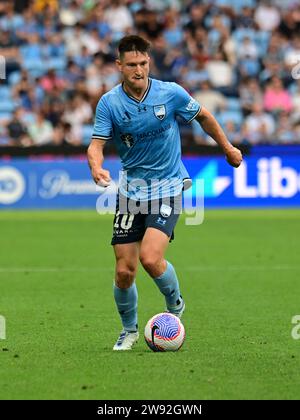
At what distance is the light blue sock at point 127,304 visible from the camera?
26.3ft

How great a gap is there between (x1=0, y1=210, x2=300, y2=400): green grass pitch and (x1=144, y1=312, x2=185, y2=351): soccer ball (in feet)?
0.30

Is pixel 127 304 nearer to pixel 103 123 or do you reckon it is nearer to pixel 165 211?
pixel 165 211

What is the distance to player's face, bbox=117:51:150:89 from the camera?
304 inches

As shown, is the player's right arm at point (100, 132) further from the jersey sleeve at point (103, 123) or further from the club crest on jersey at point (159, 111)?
the club crest on jersey at point (159, 111)

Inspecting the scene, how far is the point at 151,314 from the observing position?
9.82 metres

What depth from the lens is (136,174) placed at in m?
8.08

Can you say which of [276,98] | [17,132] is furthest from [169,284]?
[276,98]

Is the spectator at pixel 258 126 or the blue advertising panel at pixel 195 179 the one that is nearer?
the blue advertising panel at pixel 195 179

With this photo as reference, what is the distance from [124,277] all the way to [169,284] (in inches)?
14.2

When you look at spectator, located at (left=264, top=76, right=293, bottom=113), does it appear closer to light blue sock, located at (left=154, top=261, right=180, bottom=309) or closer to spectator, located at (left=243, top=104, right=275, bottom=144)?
spectator, located at (left=243, top=104, right=275, bottom=144)

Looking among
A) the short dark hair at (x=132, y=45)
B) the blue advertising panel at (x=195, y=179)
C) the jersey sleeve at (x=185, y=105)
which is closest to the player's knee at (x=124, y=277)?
the jersey sleeve at (x=185, y=105)

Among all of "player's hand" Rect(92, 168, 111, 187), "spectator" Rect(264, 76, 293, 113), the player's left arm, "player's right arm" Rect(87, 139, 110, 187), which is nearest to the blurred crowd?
"spectator" Rect(264, 76, 293, 113)

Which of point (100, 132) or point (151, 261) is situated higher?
point (100, 132)

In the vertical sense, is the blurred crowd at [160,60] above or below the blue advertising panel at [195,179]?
above
